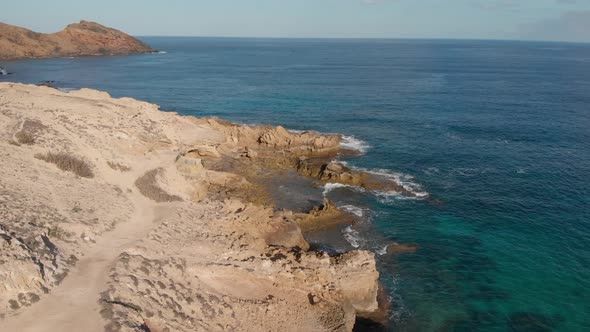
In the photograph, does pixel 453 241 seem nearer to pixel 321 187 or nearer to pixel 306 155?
pixel 321 187

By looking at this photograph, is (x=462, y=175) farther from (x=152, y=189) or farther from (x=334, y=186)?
(x=152, y=189)

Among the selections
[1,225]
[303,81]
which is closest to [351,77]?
[303,81]

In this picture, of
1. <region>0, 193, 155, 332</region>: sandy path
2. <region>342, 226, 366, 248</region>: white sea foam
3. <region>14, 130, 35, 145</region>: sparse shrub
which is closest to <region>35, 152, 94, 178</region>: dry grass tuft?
<region>14, 130, 35, 145</region>: sparse shrub

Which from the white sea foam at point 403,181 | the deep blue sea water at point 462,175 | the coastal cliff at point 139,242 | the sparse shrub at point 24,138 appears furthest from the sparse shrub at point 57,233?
the white sea foam at point 403,181

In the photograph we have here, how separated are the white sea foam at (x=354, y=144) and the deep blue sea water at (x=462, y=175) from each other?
59.0 inches

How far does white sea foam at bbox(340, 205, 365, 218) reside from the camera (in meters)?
40.8

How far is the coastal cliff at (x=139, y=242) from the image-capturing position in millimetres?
20484

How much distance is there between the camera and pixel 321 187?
4600 centimetres

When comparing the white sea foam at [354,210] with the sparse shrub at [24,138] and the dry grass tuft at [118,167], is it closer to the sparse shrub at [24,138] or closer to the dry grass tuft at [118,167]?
the dry grass tuft at [118,167]

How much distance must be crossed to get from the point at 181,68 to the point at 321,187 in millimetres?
122980

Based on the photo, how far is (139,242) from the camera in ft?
88.2

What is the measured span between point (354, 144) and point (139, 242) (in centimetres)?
3889

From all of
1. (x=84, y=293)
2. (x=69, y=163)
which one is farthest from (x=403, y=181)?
(x=84, y=293)

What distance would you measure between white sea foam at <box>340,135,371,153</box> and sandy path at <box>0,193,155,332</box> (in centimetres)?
3628
